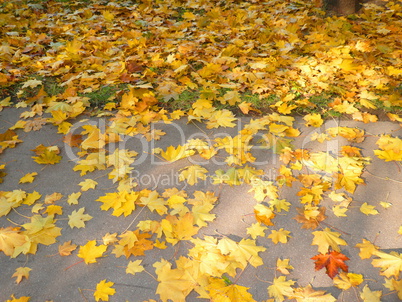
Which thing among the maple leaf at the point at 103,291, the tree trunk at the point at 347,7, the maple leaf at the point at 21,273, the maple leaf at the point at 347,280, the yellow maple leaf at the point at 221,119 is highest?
the tree trunk at the point at 347,7

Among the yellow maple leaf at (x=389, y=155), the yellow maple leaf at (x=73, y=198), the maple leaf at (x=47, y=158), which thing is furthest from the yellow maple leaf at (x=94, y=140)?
the yellow maple leaf at (x=389, y=155)

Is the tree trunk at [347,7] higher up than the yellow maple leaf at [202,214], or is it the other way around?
the tree trunk at [347,7]

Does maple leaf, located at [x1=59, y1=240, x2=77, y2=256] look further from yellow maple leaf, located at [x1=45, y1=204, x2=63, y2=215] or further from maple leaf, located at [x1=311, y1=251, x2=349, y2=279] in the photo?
maple leaf, located at [x1=311, y1=251, x2=349, y2=279]

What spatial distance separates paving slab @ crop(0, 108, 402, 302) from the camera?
1.90 m

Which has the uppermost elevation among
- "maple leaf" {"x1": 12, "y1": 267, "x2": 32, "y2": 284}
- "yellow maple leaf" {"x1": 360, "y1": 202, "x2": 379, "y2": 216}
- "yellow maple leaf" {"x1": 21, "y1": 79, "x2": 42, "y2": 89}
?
"yellow maple leaf" {"x1": 21, "y1": 79, "x2": 42, "y2": 89}

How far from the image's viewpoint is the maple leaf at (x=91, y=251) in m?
2.04

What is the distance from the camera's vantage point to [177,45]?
172 inches

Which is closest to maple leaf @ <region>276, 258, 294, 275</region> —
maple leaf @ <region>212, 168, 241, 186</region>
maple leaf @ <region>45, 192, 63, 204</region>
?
maple leaf @ <region>212, 168, 241, 186</region>

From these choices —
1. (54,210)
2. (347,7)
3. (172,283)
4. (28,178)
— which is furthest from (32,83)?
(347,7)

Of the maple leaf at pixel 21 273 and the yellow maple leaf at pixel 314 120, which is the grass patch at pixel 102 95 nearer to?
the maple leaf at pixel 21 273

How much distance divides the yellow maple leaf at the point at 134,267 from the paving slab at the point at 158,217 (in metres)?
0.03

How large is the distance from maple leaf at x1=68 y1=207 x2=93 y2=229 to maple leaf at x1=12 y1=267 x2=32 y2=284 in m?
0.38

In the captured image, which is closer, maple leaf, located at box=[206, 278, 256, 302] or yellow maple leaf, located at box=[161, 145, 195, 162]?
maple leaf, located at box=[206, 278, 256, 302]

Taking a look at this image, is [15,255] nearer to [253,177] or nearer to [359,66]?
[253,177]
